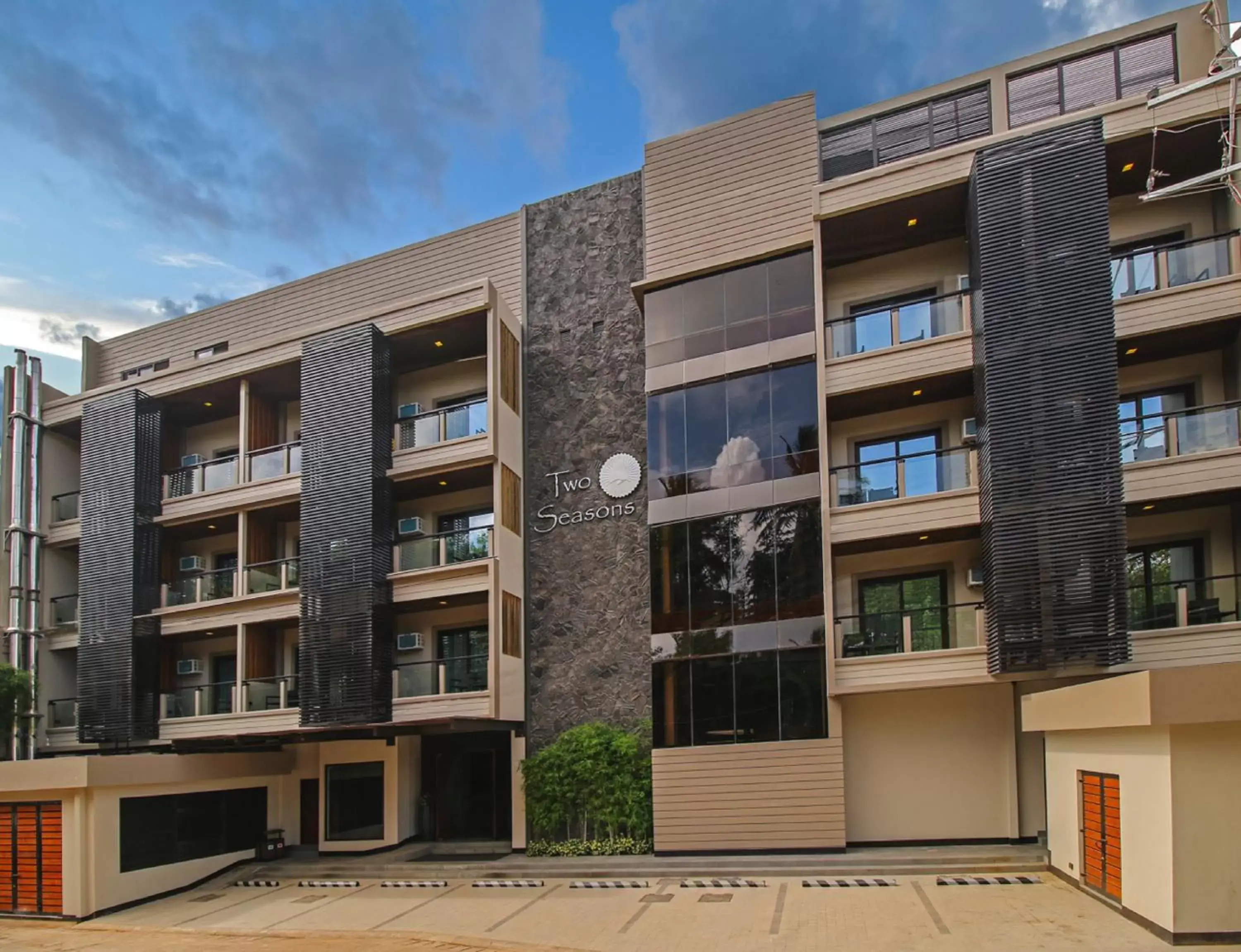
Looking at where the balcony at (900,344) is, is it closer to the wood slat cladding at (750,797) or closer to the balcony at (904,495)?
the balcony at (904,495)

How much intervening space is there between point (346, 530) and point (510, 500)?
3.91 metres

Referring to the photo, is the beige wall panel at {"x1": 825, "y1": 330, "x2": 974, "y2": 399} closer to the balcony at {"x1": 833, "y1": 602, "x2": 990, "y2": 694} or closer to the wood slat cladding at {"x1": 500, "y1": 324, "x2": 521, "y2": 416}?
the balcony at {"x1": 833, "y1": 602, "x2": 990, "y2": 694}

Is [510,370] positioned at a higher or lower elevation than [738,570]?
higher

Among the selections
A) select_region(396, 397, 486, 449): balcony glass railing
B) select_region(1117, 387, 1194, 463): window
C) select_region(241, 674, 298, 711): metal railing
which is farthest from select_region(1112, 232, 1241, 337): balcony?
select_region(241, 674, 298, 711): metal railing

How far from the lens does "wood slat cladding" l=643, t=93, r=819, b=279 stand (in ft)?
73.1

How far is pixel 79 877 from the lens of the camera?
20.0 m

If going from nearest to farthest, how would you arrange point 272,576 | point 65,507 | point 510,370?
1. point 510,370
2. point 272,576
3. point 65,507

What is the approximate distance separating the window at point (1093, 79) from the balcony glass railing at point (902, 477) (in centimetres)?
707

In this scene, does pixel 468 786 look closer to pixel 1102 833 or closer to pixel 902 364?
pixel 902 364

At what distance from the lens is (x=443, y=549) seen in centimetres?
2405

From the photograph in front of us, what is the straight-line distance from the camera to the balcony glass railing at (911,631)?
1936 cm

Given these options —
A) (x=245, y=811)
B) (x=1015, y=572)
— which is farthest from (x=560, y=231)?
(x=245, y=811)

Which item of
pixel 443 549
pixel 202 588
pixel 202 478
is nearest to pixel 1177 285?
pixel 443 549

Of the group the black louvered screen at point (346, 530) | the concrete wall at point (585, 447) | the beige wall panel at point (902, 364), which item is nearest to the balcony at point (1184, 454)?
the beige wall panel at point (902, 364)
